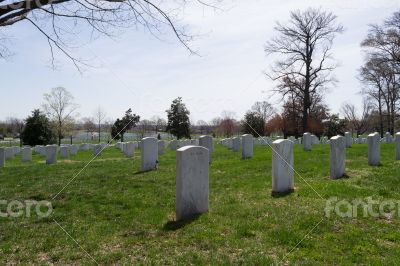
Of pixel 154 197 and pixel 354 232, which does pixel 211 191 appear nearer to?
pixel 154 197

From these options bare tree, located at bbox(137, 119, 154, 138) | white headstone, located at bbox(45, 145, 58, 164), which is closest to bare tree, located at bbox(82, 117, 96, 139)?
bare tree, located at bbox(137, 119, 154, 138)

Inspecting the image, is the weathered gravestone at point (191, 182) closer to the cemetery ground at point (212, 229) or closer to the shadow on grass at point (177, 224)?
the shadow on grass at point (177, 224)

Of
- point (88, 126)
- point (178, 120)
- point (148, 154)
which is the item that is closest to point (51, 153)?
point (148, 154)

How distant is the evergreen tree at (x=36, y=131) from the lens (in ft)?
134

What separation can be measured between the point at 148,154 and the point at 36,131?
3050cm

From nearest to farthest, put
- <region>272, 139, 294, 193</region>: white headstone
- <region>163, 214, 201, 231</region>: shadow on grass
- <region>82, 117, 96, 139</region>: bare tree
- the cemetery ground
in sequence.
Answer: the cemetery ground → <region>163, 214, 201, 231</region>: shadow on grass → <region>272, 139, 294, 193</region>: white headstone → <region>82, 117, 96, 139</region>: bare tree

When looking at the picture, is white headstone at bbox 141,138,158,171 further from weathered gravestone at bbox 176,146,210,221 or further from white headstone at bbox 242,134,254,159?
weathered gravestone at bbox 176,146,210,221

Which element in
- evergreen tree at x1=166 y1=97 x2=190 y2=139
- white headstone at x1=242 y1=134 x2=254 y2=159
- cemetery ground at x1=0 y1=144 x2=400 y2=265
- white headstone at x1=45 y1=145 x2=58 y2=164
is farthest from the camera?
evergreen tree at x1=166 y1=97 x2=190 y2=139

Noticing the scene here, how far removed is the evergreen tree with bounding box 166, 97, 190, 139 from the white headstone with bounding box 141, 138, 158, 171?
27682 millimetres

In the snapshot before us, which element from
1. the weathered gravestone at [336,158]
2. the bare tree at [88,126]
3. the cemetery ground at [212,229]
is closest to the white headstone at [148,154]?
the cemetery ground at [212,229]

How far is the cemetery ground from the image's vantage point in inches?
201

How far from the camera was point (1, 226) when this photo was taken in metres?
6.86

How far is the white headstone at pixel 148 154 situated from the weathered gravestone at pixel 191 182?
7206mm

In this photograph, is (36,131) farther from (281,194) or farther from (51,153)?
(281,194)
